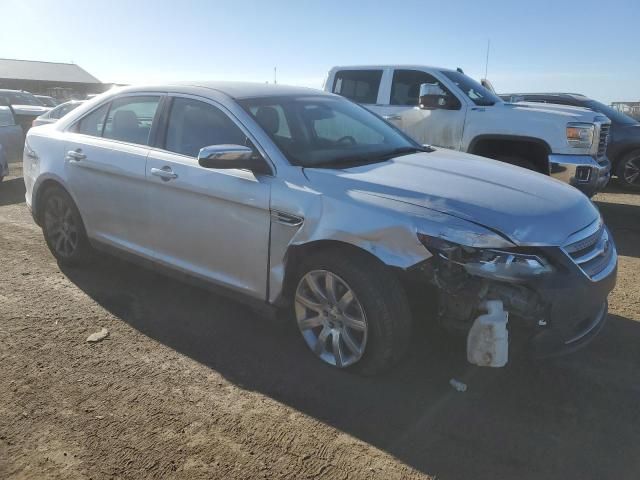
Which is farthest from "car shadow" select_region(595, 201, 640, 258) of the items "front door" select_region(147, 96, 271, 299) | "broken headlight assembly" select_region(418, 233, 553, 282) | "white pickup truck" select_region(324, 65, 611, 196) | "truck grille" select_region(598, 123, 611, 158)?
"front door" select_region(147, 96, 271, 299)

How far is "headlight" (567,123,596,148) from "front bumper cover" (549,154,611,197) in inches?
6.1

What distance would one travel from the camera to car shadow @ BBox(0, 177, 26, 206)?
8.47m

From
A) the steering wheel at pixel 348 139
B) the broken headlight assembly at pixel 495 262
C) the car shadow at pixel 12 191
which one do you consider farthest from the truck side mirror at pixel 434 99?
the car shadow at pixel 12 191

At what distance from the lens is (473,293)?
9.00 ft

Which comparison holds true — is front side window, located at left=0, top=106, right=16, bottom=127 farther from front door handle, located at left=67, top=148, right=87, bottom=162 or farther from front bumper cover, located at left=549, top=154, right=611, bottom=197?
front bumper cover, located at left=549, top=154, right=611, bottom=197

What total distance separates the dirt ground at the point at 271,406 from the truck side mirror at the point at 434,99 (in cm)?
389

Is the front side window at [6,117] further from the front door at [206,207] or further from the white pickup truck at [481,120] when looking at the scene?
the front door at [206,207]

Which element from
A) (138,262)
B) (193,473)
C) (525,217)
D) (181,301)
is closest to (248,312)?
(181,301)

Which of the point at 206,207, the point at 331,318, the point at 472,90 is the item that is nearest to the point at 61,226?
the point at 206,207

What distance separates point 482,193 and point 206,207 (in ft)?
5.83

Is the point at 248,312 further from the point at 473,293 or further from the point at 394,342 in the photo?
the point at 473,293

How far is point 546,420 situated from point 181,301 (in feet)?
9.23

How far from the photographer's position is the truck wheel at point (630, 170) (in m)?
9.57

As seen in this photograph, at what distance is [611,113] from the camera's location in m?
10.1
